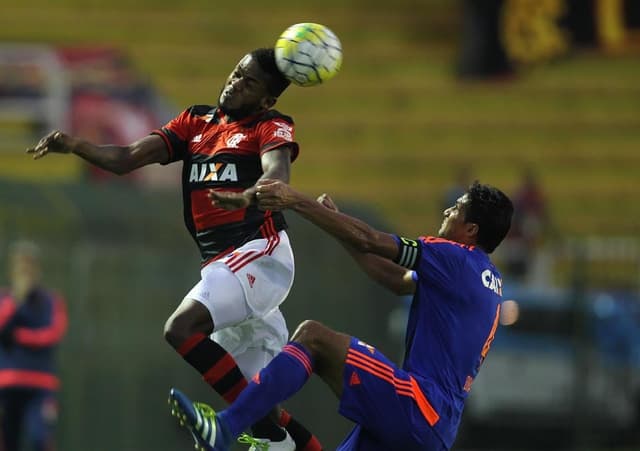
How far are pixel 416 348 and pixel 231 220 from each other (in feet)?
4.30

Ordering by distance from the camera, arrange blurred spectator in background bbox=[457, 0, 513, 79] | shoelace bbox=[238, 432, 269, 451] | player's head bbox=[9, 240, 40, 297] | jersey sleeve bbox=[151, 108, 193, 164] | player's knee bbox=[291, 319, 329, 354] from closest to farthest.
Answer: player's knee bbox=[291, 319, 329, 354], shoelace bbox=[238, 432, 269, 451], jersey sleeve bbox=[151, 108, 193, 164], player's head bbox=[9, 240, 40, 297], blurred spectator in background bbox=[457, 0, 513, 79]

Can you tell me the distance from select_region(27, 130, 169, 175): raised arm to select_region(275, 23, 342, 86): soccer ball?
104 cm

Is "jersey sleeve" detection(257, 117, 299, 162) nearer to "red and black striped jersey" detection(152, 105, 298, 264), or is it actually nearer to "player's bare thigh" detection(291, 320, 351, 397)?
"red and black striped jersey" detection(152, 105, 298, 264)

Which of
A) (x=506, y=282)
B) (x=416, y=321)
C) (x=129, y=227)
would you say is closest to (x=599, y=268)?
(x=506, y=282)

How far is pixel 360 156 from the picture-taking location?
24.7m

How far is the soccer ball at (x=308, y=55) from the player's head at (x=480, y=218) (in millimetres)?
1099

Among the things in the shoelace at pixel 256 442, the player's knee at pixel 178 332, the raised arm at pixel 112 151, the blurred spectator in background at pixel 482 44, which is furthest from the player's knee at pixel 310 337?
the blurred spectator in background at pixel 482 44

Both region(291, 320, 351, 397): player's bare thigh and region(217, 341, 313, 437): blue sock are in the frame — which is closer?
region(217, 341, 313, 437): blue sock

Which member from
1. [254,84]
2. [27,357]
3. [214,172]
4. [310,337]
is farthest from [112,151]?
[27,357]

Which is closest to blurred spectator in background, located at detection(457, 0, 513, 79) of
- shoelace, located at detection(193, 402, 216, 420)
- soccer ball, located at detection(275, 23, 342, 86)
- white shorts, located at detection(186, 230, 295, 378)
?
white shorts, located at detection(186, 230, 295, 378)

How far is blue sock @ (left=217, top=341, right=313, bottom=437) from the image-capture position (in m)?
7.54

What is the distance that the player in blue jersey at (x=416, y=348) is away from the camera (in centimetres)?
769

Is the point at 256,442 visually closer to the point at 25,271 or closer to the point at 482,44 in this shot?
the point at 25,271

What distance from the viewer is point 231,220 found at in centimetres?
845
